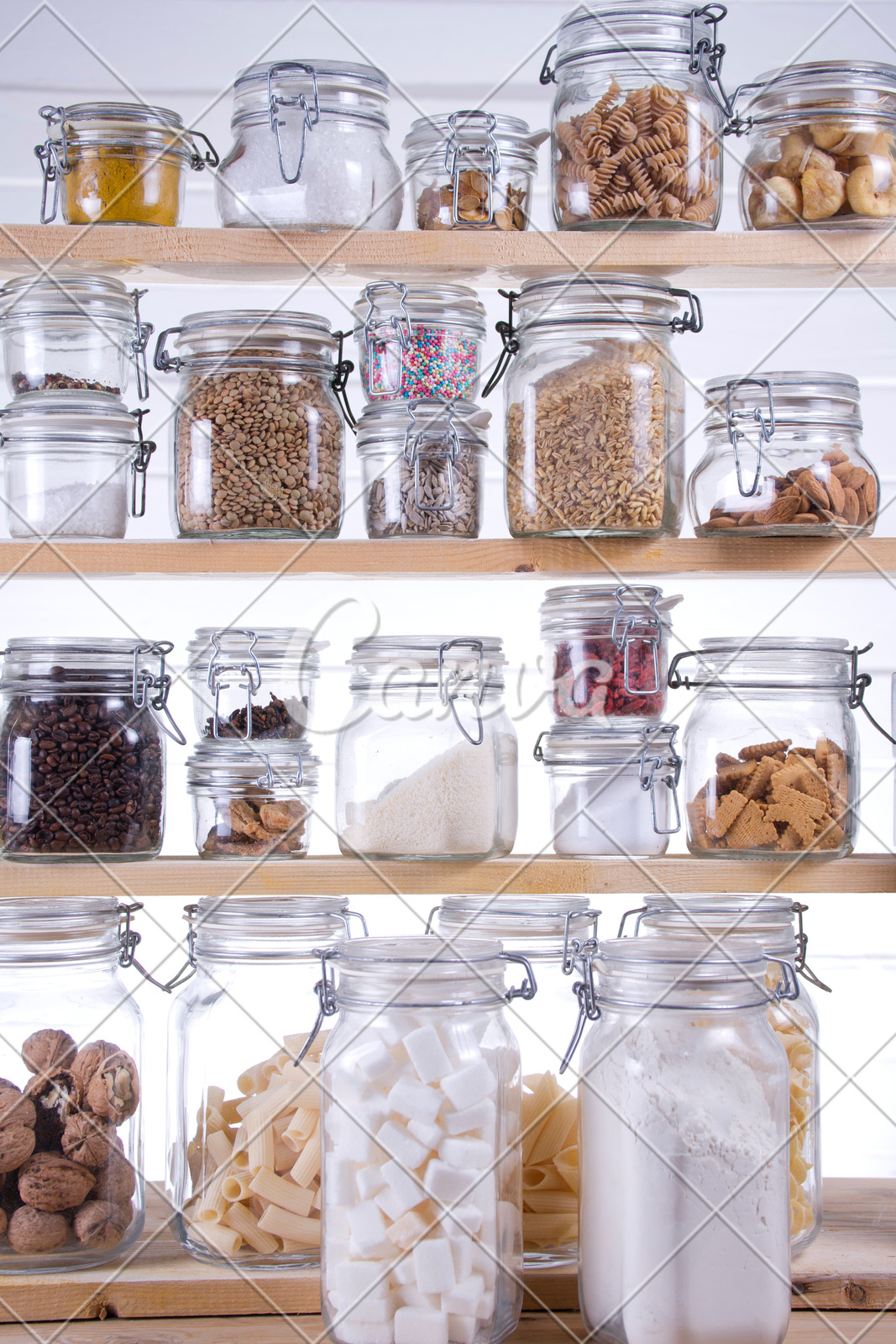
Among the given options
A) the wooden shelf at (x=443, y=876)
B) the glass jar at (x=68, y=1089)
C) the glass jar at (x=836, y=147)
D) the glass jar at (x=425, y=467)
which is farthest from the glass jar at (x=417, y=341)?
the glass jar at (x=68, y=1089)

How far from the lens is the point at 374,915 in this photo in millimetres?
1480

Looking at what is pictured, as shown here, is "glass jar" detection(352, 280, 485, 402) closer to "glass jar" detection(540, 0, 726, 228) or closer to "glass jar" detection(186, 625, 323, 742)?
"glass jar" detection(540, 0, 726, 228)

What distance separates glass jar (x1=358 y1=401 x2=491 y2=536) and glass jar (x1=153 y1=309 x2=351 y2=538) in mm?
36

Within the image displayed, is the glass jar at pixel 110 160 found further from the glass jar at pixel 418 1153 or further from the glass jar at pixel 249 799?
the glass jar at pixel 418 1153

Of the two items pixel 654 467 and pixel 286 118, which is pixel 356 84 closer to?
pixel 286 118

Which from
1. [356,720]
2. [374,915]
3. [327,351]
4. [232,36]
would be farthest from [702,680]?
[232,36]

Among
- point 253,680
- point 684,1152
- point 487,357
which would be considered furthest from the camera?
point 487,357

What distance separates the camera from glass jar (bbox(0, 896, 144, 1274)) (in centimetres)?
98

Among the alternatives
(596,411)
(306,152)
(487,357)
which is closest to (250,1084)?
(596,411)

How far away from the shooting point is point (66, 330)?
3.58 feet

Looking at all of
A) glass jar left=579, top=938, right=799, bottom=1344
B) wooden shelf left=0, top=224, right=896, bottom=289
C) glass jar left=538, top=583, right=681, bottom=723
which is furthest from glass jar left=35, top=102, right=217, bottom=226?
glass jar left=579, top=938, right=799, bottom=1344

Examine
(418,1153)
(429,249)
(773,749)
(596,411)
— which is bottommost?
(418,1153)

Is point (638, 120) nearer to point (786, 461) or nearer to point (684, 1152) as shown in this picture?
point (786, 461)

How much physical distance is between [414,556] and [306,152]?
1.14 feet
